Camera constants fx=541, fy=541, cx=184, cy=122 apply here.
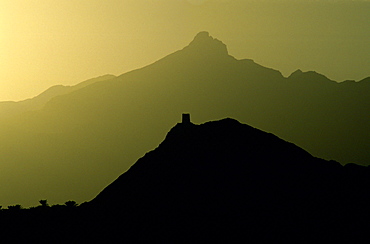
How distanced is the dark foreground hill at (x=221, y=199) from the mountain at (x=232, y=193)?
0.13 meters

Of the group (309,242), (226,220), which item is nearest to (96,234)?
(226,220)

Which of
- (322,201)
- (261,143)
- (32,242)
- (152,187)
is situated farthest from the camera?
(261,143)

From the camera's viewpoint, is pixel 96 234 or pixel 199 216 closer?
pixel 96 234

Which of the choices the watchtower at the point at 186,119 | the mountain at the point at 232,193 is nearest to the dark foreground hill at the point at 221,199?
the mountain at the point at 232,193

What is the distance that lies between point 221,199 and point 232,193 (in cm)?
210

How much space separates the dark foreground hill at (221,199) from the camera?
6500 centimetres

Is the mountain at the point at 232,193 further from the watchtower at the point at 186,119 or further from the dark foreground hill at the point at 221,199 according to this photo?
the watchtower at the point at 186,119

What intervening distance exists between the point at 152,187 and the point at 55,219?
1586 centimetres

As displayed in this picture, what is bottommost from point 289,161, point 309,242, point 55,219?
point 309,242

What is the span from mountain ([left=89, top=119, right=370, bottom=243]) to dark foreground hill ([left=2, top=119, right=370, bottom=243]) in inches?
5.3

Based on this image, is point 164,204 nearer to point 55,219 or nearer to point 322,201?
point 55,219

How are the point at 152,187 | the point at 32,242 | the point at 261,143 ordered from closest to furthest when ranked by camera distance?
the point at 32,242 < the point at 152,187 < the point at 261,143

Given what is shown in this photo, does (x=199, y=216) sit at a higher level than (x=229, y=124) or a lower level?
lower

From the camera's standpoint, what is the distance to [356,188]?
246 feet
